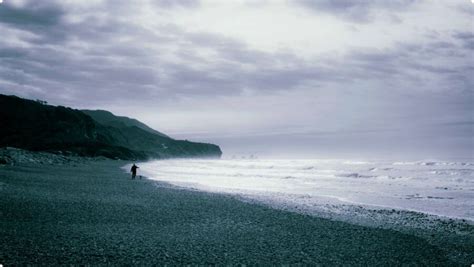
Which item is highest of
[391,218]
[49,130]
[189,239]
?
[49,130]

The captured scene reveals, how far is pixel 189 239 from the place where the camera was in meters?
11.1

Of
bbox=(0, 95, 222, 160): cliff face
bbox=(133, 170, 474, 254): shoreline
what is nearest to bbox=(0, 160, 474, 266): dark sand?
bbox=(133, 170, 474, 254): shoreline

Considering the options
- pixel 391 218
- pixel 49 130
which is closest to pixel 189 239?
pixel 391 218

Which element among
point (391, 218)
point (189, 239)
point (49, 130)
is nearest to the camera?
point (189, 239)

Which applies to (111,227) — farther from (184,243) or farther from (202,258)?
(202,258)

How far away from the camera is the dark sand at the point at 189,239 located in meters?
9.02

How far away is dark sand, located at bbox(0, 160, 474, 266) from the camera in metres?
9.02

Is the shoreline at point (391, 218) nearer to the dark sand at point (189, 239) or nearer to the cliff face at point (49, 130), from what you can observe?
the dark sand at point (189, 239)

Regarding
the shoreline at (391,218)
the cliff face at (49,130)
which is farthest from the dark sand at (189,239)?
the cliff face at (49,130)

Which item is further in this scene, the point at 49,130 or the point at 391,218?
the point at 49,130

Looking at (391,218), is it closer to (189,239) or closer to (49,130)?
(189,239)

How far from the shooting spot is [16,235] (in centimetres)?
997

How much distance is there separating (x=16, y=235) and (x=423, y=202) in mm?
22079

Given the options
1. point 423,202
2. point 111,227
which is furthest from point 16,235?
point 423,202
